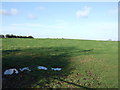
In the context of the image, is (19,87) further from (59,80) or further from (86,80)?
(86,80)

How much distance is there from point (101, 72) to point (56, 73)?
13.5 feet

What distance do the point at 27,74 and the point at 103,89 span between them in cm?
537

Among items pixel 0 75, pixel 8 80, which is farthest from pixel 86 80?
pixel 0 75

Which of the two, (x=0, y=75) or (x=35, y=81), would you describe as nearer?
(x=35, y=81)

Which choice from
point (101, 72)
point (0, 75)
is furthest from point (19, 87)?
point (101, 72)

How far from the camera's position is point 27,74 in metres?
9.52

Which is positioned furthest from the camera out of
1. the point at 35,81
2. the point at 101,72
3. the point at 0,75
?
the point at 101,72

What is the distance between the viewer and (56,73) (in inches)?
399

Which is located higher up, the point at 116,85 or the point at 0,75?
the point at 0,75

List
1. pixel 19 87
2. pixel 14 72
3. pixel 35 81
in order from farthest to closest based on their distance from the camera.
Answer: pixel 14 72 < pixel 35 81 < pixel 19 87

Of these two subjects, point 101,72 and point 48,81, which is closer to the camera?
point 48,81

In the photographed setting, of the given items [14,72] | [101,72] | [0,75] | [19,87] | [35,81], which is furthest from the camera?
[101,72]

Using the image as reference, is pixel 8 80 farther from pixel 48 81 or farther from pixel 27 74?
pixel 48 81

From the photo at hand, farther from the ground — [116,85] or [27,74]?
[27,74]
